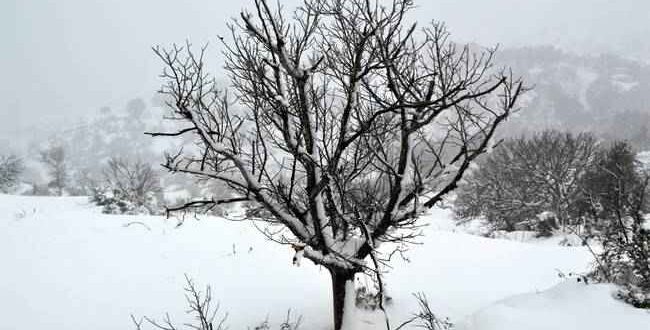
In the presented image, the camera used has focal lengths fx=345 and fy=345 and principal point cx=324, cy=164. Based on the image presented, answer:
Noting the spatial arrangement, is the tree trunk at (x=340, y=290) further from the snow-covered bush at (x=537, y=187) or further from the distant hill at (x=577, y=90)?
the distant hill at (x=577, y=90)

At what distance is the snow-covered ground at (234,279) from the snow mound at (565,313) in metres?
0.01

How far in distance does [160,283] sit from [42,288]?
1.85 m

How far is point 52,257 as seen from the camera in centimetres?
713

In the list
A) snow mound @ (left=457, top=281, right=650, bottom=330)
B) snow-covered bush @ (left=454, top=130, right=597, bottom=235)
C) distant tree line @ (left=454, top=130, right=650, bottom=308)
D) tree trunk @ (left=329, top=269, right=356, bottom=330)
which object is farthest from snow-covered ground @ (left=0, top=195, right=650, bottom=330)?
snow-covered bush @ (left=454, top=130, right=597, bottom=235)

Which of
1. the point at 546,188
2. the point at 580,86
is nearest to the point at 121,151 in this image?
the point at 546,188

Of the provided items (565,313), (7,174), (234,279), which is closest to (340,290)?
(565,313)

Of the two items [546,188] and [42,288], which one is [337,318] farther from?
[546,188]

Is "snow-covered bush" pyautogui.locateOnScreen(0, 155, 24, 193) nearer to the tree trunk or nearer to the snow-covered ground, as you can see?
the snow-covered ground

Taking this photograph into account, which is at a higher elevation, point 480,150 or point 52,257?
point 480,150

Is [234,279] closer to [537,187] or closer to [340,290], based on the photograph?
[340,290]

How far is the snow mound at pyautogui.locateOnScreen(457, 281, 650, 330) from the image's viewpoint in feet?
11.4

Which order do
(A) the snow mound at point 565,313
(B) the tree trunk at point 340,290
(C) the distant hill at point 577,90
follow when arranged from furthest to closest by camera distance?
(C) the distant hill at point 577,90 < (B) the tree trunk at point 340,290 < (A) the snow mound at point 565,313

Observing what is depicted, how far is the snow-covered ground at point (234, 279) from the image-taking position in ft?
13.7

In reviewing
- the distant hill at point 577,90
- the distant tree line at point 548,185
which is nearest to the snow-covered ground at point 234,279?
the distant tree line at point 548,185
